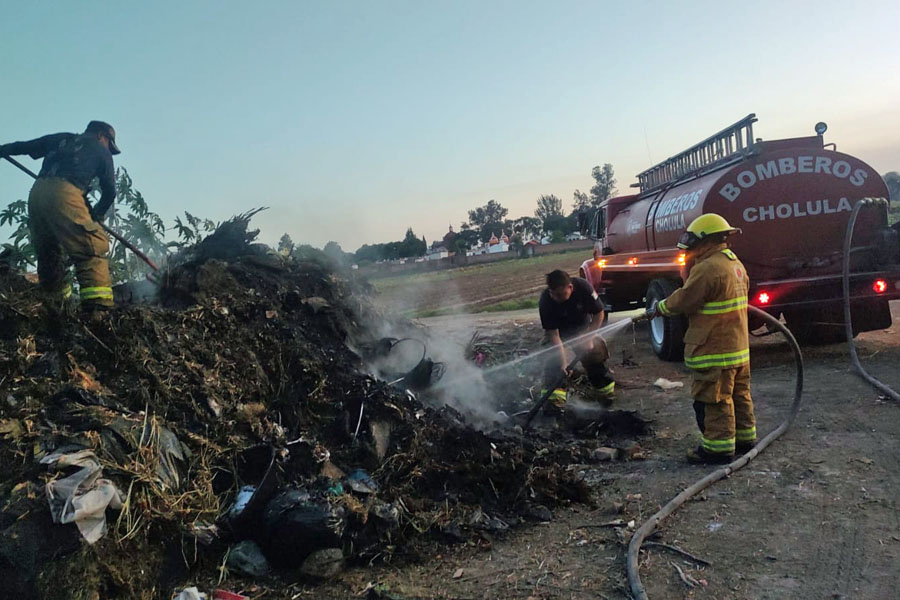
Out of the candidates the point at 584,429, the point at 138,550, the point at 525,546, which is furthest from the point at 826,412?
the point at 138,550

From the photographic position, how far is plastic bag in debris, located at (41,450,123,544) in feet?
9.61

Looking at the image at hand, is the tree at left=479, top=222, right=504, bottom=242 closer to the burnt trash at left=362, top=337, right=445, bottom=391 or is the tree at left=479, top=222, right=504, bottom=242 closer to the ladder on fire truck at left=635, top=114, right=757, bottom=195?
the ladder on fire truck at left=635, top=114, right=757, bottom=195

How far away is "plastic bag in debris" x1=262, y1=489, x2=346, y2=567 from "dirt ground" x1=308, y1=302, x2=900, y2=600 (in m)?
0.24

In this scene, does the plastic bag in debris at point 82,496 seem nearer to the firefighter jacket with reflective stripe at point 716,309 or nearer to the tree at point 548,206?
the firefighter jacket with reflective stripe at point 716,309

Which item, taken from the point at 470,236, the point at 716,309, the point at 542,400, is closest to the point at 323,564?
the point at 542,400

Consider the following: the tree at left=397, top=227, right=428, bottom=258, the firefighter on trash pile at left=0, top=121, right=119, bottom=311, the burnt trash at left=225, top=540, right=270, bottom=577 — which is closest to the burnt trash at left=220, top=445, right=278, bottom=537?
the burnt trash at left=225, top=540, right=270, bottom=577

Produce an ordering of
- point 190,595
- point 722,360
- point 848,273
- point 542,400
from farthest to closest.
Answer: point 848,273 → point 542,400 → point 722,360 → point 190,595

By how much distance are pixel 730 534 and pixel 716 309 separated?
1659mm

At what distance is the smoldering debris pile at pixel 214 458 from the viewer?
3035 millimetres

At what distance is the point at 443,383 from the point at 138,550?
3646 mm

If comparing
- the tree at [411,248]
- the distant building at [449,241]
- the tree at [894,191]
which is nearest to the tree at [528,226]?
the distant building at [449,241]

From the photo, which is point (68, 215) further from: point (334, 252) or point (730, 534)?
point (730, 534)

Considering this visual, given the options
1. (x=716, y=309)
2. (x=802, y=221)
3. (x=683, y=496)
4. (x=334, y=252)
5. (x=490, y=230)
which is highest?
(x=490, y=230)

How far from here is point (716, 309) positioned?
14.5ft
